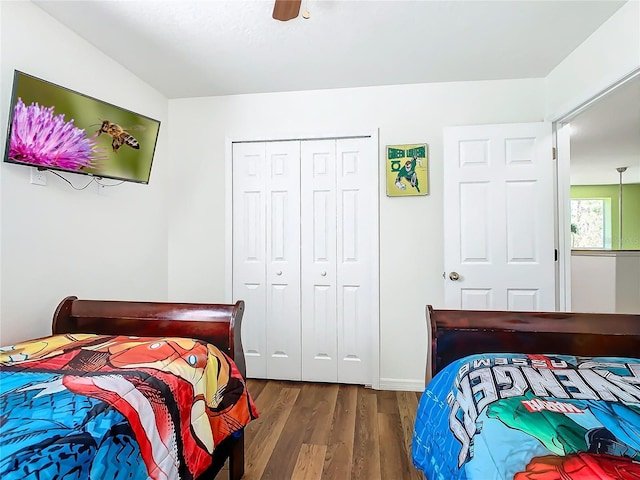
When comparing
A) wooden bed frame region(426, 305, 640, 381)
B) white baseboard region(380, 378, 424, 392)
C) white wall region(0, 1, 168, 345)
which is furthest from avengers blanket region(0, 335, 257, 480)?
white baseboard region(380, 378, 424, 392)

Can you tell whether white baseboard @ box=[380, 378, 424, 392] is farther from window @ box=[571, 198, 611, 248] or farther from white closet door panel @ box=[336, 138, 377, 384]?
window @ box=[571, 198, 611, 248]

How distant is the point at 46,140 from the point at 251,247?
1.55m

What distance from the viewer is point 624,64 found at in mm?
1786

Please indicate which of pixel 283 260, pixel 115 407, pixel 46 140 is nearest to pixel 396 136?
pixel 283 260

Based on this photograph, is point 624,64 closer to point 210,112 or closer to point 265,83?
point 265,83

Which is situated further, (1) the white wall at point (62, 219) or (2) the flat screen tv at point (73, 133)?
(1) the white wall at point (62, 219)

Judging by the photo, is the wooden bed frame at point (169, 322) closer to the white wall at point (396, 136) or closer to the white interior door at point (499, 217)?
the white wall at point (396, 136)

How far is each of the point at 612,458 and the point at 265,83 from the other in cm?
280

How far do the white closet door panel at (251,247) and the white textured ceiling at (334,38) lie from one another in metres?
0.62

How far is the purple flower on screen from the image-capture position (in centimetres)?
158

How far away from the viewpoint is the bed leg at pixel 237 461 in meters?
1.61

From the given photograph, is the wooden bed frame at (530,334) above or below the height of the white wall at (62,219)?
below

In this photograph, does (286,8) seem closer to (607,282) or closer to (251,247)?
(251,247)

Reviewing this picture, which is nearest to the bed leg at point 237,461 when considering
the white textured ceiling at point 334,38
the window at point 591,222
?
the white textured ceiling at point 334,38
